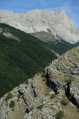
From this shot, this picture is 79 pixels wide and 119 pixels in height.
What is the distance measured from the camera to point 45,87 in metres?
64.4

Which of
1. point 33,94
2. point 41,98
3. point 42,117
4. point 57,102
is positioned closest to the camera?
point 42,117

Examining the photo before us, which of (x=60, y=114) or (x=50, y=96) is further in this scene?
(x=50, y=96)

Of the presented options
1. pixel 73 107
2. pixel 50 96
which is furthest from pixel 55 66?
pixel 73 107

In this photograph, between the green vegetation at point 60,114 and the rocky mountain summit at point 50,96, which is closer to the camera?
the green vegetation at point 60,114

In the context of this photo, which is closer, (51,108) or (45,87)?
(51,108)

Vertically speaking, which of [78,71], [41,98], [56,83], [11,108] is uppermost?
[78,71]

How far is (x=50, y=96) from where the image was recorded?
56.1 m

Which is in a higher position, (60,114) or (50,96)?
(50,96)

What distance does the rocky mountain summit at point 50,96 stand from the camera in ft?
165

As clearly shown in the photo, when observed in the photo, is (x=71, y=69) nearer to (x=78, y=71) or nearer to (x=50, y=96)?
(x=78, y=71)

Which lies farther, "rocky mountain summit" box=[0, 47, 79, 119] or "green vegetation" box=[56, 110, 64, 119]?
"rocky mountain summit" box=[0, 47, 79, 119]

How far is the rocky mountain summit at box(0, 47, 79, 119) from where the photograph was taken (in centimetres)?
5038

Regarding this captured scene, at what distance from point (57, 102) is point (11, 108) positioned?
17.9 metres

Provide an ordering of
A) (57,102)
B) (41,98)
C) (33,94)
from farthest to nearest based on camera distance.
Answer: (33,94) → (41,98) → (57,102)
